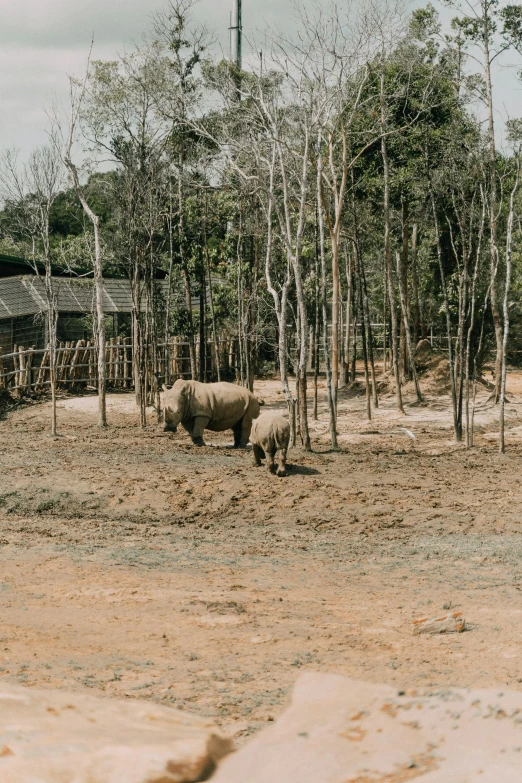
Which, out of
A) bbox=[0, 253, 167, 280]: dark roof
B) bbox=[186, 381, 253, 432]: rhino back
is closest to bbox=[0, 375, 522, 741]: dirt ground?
bbox=[186, 381, 253, 432]: rhino back

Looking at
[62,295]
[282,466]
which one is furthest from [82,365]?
[282,466]

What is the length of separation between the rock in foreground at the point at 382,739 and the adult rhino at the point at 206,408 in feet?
51.7

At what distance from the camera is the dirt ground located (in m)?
7.64

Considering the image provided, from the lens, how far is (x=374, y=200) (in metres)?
29.7

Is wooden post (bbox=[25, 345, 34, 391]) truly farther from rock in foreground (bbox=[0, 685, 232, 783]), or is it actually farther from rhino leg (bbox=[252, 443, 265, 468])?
rock in foreground (bbox=[0, 685, 232, 783])

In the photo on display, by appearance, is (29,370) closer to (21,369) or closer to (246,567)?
(21,369)

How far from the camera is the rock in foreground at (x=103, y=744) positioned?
361 centimetres

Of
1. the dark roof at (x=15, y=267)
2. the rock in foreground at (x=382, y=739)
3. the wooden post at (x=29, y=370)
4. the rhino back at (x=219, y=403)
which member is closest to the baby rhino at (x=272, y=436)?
the rhino back at (x=219, y=403)

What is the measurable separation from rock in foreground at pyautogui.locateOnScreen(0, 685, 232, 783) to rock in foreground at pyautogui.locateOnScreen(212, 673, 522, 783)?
0.50 feet

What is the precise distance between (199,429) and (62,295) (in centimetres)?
1745

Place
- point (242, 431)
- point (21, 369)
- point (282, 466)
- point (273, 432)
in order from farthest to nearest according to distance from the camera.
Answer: point (21, 369) < point (242, 431) < point (282, 466) < point (273, 432)

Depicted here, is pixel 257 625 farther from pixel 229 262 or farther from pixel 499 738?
pixel 229 262

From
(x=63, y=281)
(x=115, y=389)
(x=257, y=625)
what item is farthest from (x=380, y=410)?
(x=257, y=625)

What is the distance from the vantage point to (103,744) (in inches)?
151
